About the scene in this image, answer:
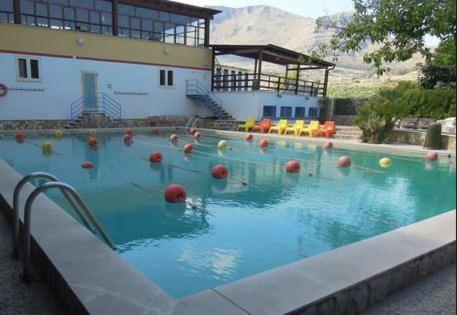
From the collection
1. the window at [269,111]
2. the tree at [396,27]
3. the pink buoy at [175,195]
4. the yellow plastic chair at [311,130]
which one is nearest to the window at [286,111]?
the window at [269,111]

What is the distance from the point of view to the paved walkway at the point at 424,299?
308 cm

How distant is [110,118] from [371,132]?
14.0 m

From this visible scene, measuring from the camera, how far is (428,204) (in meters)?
7.52

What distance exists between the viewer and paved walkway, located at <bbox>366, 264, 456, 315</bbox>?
3.08 metres

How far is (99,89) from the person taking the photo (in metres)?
22.0

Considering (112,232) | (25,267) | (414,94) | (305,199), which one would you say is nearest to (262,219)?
(305,199)

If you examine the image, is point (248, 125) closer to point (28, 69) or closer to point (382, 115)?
point (382, 115)

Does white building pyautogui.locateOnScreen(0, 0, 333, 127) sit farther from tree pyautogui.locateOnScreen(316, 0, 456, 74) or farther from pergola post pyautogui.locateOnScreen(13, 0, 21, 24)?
tree pyautogui.locateOnScreen(316, 0, 456, 74)

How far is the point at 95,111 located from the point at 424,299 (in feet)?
68.9

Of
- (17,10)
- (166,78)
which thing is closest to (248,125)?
(166,78)

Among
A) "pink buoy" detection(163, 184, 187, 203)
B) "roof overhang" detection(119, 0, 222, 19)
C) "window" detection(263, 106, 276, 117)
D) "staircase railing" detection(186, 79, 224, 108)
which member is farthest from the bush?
"roof overhang" detection(119, 0, 222, 19)

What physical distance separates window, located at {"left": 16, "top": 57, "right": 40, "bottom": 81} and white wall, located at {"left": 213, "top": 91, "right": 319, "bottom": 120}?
→ 10.5 m

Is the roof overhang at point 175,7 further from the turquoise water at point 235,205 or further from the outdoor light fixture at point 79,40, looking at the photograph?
the turquoise water at point 235,205

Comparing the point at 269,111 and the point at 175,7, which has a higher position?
the point at 175,7
